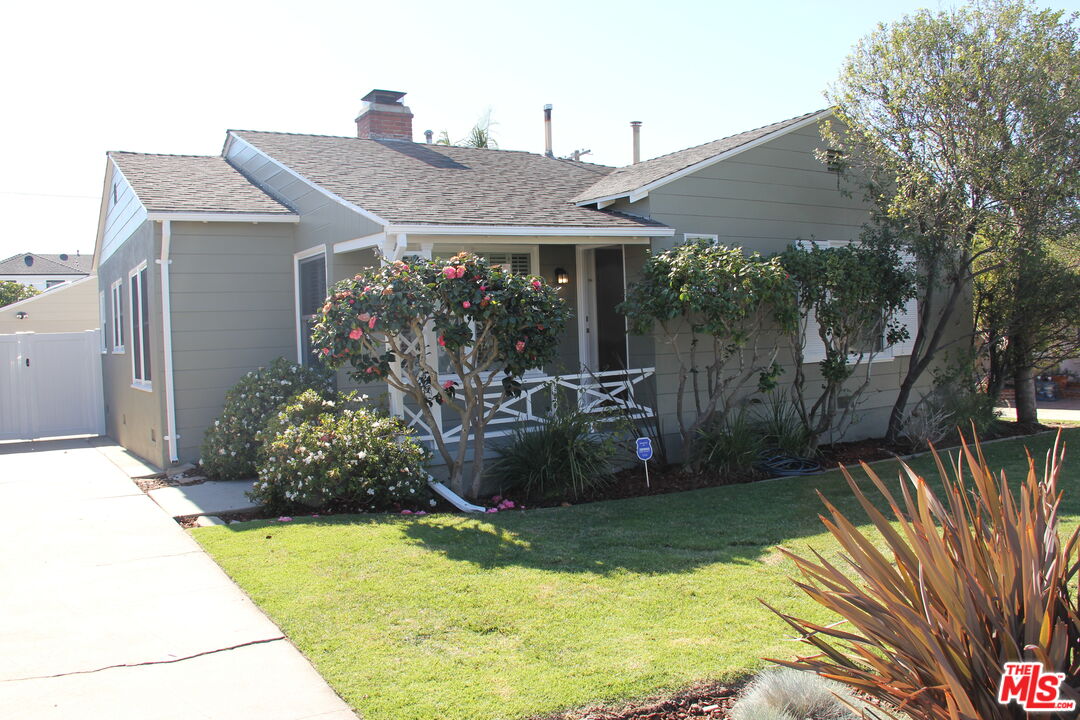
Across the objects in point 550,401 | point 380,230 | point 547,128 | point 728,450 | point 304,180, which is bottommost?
point 728,450

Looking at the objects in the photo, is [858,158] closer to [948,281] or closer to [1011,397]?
[948,281]

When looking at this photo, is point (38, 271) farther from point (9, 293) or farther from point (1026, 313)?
point (1026, 313)

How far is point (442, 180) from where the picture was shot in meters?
11.0

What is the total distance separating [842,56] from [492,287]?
5.72m

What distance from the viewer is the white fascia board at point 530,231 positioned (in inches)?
329

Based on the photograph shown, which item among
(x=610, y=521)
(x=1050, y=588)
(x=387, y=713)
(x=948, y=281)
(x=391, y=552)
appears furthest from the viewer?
(x=948, y=281)

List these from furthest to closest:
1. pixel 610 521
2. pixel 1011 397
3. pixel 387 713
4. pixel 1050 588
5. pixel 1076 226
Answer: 1. pixel 1011 397
2. pixel 1076 226
3. pixel 610 521
4. pixel 387 713
5. pixel 1050 588

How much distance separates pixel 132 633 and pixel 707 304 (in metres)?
5.93

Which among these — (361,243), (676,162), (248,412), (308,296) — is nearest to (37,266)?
(308,296)

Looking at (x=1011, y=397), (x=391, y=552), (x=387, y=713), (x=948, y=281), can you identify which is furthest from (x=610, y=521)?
(x=1011, y=397)

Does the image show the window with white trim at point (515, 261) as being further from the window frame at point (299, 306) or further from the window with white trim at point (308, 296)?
the window frame at point (299, 306)

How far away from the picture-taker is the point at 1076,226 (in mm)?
9930

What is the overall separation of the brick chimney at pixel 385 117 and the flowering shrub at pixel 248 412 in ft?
18.6

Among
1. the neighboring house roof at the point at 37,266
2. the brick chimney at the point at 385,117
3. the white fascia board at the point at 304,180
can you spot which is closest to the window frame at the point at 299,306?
the white fascia board at the point at 304,180
